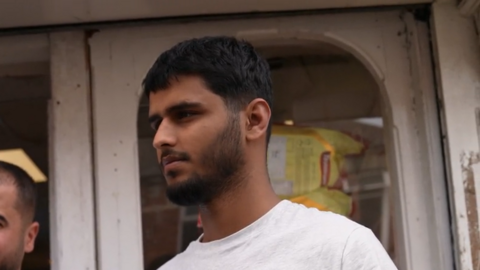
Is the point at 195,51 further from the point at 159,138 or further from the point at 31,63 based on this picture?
the point at 31,63

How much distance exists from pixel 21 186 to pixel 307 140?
0.96m

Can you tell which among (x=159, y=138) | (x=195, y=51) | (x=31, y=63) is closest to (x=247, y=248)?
(x=159, y=138)

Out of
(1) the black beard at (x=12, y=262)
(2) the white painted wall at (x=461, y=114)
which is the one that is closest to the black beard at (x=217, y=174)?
(1) the black beard at (x=12, y=262)

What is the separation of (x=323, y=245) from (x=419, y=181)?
0.95m

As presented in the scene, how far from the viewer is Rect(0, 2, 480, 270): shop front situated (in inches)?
79.4

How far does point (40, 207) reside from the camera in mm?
3416

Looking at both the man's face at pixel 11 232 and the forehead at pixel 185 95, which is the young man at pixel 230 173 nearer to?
the forehead at pixel 185 95

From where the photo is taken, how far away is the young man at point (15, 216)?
1.79 meters

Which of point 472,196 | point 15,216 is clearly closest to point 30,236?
point 15,216

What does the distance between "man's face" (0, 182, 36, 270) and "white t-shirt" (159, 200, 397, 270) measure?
0.65 meters

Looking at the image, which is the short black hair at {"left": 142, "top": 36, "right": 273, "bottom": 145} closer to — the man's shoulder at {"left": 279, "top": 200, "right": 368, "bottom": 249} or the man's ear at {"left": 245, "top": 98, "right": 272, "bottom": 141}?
the man's ear at {"left": 245, "top": 98, "right": 272, "bottom": 141}

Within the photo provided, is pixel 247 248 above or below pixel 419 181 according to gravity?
below

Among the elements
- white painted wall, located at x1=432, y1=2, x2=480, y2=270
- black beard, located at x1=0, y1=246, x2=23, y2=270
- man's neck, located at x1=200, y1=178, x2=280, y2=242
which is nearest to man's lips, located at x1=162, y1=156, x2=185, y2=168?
man's neck, located at x1=200, y1=178, x2=280, y2=242

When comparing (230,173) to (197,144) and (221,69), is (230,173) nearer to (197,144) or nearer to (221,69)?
(197,144)
